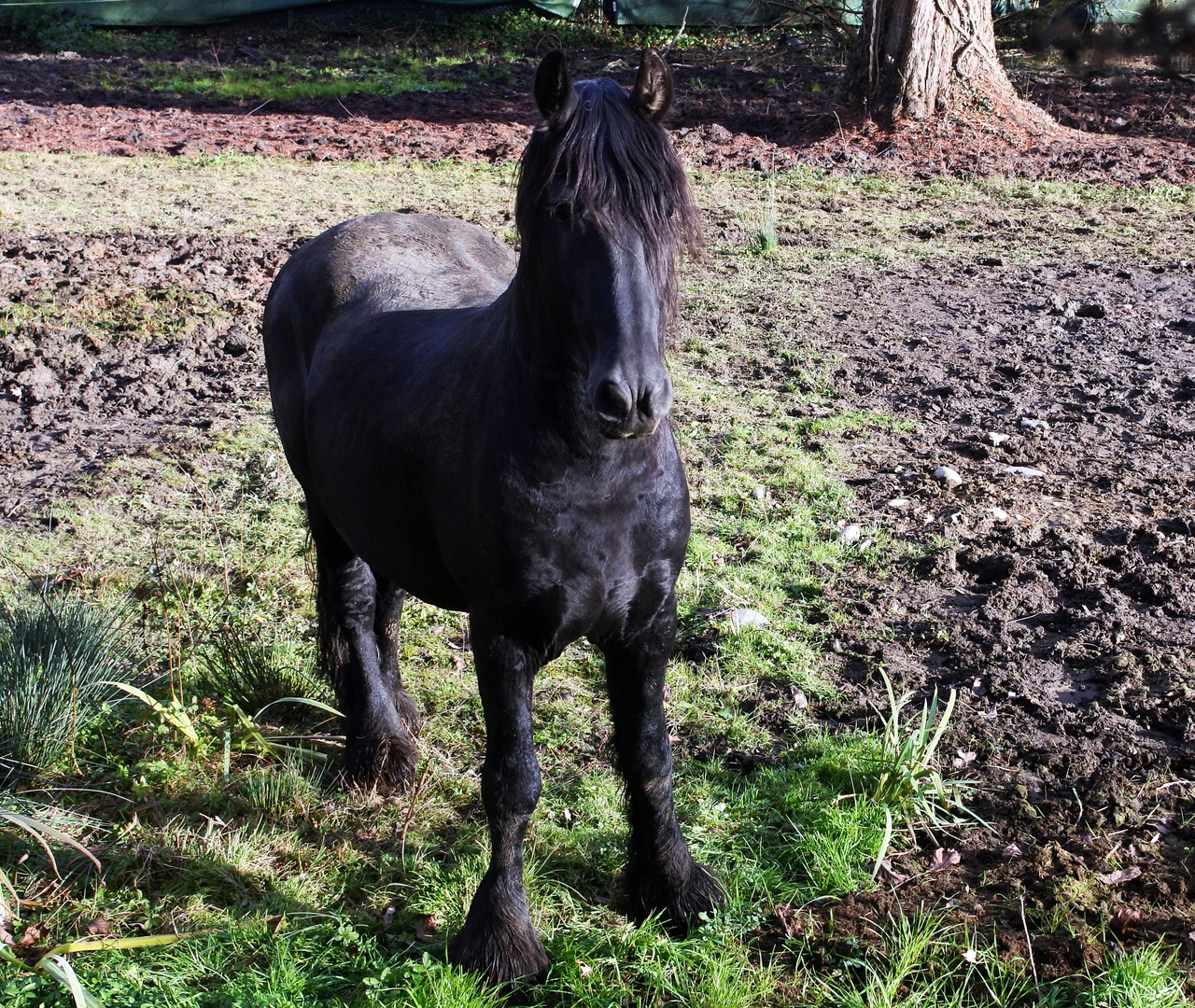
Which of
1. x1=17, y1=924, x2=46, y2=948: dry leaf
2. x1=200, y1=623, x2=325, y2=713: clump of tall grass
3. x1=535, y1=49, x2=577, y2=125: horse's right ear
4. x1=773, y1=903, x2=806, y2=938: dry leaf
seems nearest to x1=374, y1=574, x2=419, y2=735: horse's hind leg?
x1=200, y1=623, x2=325, y2=713: clump of tall grass

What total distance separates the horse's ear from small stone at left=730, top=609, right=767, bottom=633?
7.37 ft

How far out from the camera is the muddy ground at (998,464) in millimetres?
2992

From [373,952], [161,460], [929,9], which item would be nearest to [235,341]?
[161,460]

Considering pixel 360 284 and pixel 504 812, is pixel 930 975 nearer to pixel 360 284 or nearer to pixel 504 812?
pixel 504 812

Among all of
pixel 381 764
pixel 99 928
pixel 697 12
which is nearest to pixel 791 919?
pixel 381 764

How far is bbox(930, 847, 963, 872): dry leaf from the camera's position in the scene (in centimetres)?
301

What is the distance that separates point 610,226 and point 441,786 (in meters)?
1.99

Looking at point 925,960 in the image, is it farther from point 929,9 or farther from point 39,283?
point 929,9

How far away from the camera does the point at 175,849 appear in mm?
3111

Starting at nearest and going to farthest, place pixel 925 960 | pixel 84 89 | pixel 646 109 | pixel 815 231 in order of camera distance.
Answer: pixel 646 109 < pixel 925 960 < pixel 815 231 < pixel 84 89

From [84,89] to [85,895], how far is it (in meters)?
14.7

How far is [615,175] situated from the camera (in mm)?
2193

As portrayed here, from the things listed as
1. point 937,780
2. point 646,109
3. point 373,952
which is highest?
point 646,109

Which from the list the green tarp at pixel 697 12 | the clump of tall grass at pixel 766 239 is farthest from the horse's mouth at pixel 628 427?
the green tarp at pixel 697 12
